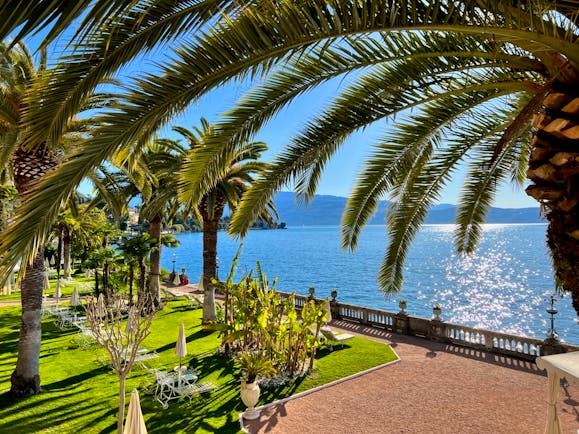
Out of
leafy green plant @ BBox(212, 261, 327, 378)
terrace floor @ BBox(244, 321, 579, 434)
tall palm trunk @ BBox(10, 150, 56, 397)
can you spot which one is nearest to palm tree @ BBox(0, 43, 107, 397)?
tall palm trunk @ BBox(10, 150, 56, 397)

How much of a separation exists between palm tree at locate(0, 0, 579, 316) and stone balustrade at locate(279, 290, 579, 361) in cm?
857

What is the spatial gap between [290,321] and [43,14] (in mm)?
11642

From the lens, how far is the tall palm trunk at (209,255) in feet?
57.4

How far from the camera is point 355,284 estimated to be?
54000mm

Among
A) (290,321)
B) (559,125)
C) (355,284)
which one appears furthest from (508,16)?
(355,284)

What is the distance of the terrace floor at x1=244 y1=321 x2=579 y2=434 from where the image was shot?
8.94 m

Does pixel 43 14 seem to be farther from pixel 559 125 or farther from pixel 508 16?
pixel 559 125

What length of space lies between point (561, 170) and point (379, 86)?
2.73 m

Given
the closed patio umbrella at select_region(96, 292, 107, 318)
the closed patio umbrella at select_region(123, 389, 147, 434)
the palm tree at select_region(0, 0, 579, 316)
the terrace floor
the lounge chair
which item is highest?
the palm tree at select_region(0, 0, 579, 316)

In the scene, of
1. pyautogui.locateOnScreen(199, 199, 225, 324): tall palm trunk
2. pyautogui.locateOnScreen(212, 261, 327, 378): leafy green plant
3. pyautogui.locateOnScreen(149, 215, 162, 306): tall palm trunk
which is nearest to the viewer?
pyautogui.locateOnScreen(212, 261, 327, 378): leafy green plant

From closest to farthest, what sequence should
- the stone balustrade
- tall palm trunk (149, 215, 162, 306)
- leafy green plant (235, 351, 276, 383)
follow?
leafy green plant (235, 351, 276, 383)
the stone balustrade
tall palm trunk (149, 215, 162, 306)

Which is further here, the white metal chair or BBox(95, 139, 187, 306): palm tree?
BBox(95, 139, 187, 306): palm tree

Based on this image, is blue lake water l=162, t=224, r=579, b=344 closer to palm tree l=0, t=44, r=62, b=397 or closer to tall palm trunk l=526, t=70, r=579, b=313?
palm tree l=0, t=44, r=62, b=397

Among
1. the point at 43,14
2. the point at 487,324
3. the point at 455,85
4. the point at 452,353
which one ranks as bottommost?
the point at 487,324
